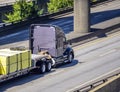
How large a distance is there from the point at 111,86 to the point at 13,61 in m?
6.70

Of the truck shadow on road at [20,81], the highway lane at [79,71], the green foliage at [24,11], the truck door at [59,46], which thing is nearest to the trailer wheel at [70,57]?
the highway lane at [79,71]

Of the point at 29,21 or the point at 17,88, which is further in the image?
the point at 29,21

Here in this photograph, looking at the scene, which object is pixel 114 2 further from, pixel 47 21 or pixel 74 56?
pixel 74 56

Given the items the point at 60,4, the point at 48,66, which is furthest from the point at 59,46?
the point at 60,4

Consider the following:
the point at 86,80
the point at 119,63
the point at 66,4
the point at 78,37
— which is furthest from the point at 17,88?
the point at 66,4

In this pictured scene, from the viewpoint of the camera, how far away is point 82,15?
54312mm

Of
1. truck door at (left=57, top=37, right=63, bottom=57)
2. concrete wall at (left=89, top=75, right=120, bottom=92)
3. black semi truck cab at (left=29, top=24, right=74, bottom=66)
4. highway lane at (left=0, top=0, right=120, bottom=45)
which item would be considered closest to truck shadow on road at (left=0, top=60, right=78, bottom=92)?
black semi truck cab at (left=29, top=24, right=74, bottom=66)

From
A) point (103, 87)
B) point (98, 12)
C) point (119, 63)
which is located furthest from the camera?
point (98, 12)

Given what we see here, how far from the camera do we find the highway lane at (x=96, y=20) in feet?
179

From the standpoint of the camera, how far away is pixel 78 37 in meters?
49.4

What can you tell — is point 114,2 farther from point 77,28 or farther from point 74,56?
point 74,56

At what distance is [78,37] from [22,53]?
652 inches

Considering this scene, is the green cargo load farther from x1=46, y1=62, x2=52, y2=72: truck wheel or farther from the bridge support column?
the bridge support column

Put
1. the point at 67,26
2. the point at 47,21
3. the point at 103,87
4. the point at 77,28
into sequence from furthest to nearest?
the point at 47,21 < the point at 67,26 < the point at 77,28 < the point at 103,87
